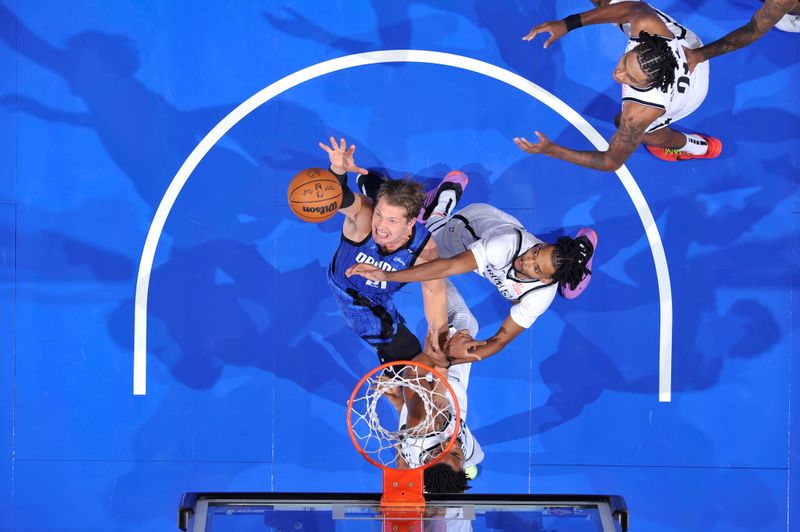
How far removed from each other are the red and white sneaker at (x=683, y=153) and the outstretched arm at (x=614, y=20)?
3.66ft

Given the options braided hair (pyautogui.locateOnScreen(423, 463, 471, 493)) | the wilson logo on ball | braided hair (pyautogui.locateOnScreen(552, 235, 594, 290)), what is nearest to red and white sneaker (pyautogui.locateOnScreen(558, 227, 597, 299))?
braided hair (pyautogui.locateOnScreen(552, 235, 594, 290))

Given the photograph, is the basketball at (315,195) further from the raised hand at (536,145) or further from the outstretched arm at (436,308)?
the raised hand at (536,145)

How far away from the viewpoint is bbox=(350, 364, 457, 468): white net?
6074mm

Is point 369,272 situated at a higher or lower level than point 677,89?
lower

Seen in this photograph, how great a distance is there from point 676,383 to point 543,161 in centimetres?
227

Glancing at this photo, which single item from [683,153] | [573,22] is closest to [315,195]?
[573,22]

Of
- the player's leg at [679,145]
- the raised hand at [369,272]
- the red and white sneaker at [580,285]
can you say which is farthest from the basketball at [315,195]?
the player's leg at [679,145]

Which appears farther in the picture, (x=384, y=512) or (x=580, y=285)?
(x=580, y=285)

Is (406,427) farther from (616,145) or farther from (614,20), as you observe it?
(614,20)

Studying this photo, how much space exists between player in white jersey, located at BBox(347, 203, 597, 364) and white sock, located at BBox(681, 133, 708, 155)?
1.22 m

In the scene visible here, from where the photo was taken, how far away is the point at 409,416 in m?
6.47

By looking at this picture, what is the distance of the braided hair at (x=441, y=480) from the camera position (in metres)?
5.98

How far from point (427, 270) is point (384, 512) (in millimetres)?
1878

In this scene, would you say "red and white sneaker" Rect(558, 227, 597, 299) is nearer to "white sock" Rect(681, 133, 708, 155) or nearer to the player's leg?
the player's leg
